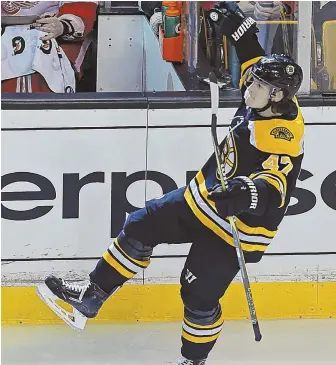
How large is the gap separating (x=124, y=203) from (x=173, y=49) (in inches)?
31.8

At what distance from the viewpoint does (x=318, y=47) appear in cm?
419

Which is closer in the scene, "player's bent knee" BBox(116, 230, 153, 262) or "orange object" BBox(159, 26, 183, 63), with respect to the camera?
"player's bent knee" BBox(116, 230, 153, 262)

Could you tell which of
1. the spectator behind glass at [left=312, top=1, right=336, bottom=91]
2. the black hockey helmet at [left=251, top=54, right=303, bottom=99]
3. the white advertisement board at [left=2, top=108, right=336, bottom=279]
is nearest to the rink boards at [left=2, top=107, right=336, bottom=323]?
the white advertisement board at [left=2, top=108, right=336, bottom=279]

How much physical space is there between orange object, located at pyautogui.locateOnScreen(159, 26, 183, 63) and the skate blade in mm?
1373

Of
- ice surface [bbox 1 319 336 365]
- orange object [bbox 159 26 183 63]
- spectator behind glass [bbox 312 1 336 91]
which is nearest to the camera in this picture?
ice surface [bbox 1 319 336 365]

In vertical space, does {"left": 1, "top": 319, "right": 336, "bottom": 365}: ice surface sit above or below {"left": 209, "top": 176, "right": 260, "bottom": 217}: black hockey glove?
below

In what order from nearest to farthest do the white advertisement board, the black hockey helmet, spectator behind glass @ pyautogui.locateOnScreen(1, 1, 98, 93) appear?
the black hockey helmet
the white advertisement board
spectator behind glass @ pyautogui.locateOnScreen(1, 1, 98, 93)

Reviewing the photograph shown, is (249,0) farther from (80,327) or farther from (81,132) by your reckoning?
(80,327)

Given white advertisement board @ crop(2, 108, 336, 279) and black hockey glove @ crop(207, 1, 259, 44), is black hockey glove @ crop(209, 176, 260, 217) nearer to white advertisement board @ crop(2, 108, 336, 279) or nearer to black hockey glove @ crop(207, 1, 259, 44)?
black hockey glove @ crop(207, 1, 259, 44)

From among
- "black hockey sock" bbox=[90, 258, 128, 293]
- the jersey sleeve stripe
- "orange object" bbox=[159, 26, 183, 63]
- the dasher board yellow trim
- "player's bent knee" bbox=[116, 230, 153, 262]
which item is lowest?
the dasher board yellow trim

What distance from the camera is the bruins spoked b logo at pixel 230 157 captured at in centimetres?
330

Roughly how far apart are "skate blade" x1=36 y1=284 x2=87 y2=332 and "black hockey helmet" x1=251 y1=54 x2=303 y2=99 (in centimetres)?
89

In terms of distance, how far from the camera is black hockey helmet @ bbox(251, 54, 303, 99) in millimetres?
3191

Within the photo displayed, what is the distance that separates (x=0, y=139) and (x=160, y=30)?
1.13 m
